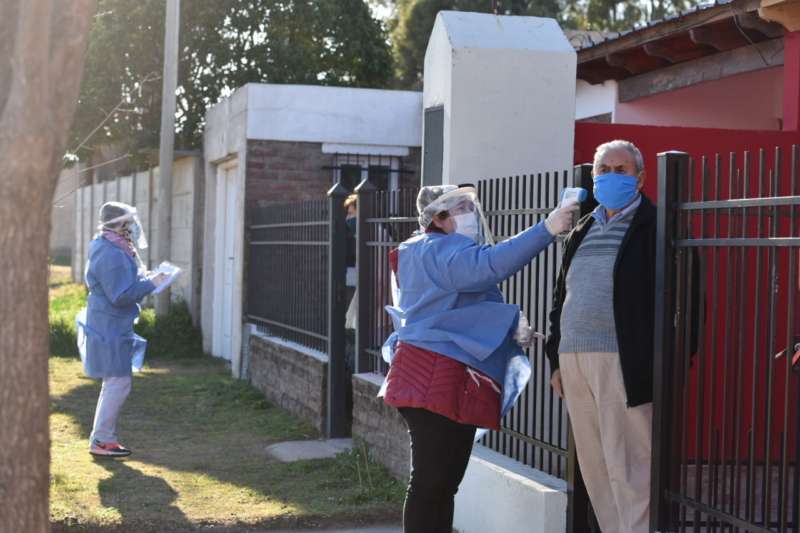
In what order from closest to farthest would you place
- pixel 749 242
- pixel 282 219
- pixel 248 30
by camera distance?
pixel 749 242, pixel 282 219, pixel 248 30

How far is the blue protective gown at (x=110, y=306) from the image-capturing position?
8953mm

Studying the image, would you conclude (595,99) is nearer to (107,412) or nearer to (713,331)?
(107,412)

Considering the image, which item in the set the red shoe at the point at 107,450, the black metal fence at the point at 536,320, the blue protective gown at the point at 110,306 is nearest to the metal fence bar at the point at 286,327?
the blue protective gown at the point at 110,306

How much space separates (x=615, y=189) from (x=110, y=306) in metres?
5.21

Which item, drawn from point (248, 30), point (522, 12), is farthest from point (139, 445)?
point (522, 12)

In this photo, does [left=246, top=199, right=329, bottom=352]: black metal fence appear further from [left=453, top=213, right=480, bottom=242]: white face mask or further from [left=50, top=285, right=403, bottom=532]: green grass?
[left=453, top=213, right=480, bottom=242]: white face mask

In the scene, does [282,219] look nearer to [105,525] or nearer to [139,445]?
[139,445]

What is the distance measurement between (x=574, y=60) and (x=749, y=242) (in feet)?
10.8

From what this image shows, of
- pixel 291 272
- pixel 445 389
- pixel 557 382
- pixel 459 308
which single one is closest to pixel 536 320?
pixel 557 382

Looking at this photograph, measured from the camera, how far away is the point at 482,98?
291 inches

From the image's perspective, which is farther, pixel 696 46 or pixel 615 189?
pixel 696 46

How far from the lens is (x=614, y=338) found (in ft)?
16.1

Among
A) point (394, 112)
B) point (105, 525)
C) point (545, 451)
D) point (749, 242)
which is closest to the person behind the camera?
point (749, 242)

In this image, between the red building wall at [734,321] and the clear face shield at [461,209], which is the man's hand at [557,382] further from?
the clear face shield at [461,209]
